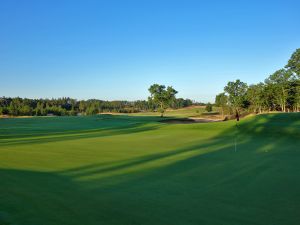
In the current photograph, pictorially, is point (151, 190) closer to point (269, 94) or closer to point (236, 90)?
point (269, 94)

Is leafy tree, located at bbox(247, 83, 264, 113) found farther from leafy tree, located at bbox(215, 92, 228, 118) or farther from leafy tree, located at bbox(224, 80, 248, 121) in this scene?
leafy tree, located at bbox(215, 92, 228, 118)

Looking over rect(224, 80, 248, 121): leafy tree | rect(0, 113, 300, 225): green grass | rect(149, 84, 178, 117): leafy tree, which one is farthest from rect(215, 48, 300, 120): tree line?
rect(0, 113, 300, 225): green grass

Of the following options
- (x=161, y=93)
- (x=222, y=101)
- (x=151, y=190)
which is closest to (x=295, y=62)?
(x=222, y=101)

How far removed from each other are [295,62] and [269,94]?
546 inches

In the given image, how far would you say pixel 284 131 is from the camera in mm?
21141

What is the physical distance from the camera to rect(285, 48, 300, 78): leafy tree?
6391 centimetres

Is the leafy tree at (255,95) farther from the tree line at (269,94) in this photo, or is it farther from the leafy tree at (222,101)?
the leafy tree at (222,101)

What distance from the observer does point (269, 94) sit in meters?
76.9

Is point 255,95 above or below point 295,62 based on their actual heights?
below

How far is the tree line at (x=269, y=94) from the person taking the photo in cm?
6909

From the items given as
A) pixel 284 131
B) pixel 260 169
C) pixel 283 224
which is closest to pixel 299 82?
pixel 284 131

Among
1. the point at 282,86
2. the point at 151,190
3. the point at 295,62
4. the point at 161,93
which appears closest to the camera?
the point at 151,190

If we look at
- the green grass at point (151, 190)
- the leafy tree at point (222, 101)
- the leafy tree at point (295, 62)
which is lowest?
the green grass at point (151, 190)

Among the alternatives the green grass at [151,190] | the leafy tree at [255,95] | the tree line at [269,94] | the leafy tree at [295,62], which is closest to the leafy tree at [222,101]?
the tree line at [269,94]
